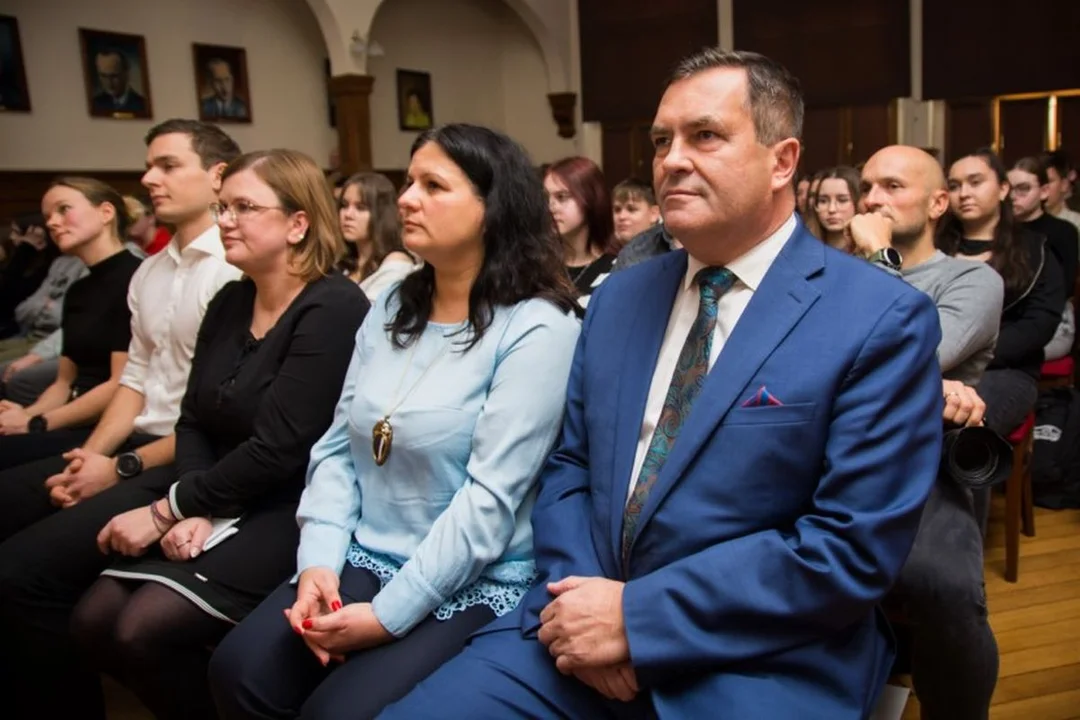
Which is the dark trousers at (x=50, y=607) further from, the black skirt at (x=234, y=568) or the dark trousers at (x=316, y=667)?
the dark trousers at (x=316, y=667)

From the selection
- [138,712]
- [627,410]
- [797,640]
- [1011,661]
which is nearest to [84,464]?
[138,712]

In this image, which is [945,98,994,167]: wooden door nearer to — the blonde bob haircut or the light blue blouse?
the blonde bob haircut

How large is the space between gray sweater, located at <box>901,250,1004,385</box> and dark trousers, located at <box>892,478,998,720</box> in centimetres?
53

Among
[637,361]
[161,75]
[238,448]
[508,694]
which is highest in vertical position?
[161,75]

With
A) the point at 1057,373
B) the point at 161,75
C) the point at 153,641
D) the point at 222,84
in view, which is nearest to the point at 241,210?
the point at 153,641

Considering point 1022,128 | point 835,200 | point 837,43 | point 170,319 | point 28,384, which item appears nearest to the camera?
point 170,319

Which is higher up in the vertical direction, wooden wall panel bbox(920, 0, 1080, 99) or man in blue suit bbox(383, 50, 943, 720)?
wooden wall panel bbox(920, 0, 1080, 99)

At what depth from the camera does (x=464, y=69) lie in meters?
10.8

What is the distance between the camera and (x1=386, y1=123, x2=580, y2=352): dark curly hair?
5.69 ft

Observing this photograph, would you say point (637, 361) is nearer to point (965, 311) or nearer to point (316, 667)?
point (316, 667)

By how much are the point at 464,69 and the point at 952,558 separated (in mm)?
10056

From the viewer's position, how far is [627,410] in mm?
1447

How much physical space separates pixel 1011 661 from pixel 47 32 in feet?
27.0

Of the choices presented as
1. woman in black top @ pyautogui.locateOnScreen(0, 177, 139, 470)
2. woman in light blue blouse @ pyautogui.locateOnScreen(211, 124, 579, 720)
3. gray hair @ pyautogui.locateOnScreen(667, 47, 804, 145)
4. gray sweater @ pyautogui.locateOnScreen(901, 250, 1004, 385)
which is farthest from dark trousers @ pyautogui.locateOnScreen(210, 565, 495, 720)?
woman in black top @ pyautogui.locateOnScreen(0, 177, 139, 470)
